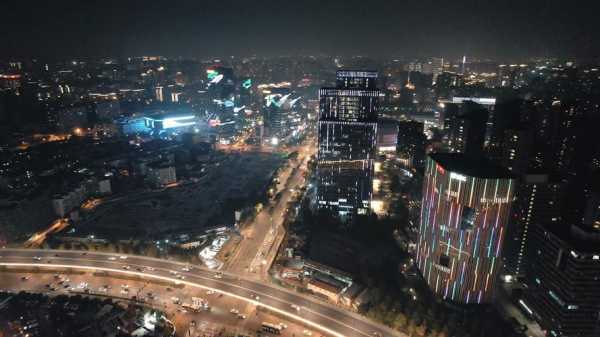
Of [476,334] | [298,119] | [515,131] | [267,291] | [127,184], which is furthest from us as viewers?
[298,119]

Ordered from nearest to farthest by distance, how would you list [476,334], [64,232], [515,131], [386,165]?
[476,334] → [515,131] → [64,232] → [386,165]

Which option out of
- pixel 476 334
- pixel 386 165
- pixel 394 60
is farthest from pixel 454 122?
pixel 394 60

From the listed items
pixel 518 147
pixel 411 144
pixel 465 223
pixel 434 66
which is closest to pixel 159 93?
pixel 411 144

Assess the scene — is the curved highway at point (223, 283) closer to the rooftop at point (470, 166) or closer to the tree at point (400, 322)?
the tree at point (400, 322)

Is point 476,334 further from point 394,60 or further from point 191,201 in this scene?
point 394,60

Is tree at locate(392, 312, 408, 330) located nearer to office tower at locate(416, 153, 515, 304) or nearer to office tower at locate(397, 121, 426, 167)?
office tower at locate(416, 153, 515, 304)

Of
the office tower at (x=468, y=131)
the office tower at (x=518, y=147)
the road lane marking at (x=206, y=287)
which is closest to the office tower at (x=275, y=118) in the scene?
the office tower at (x=468, y=131)

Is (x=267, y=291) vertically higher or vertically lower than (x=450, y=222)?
lower
